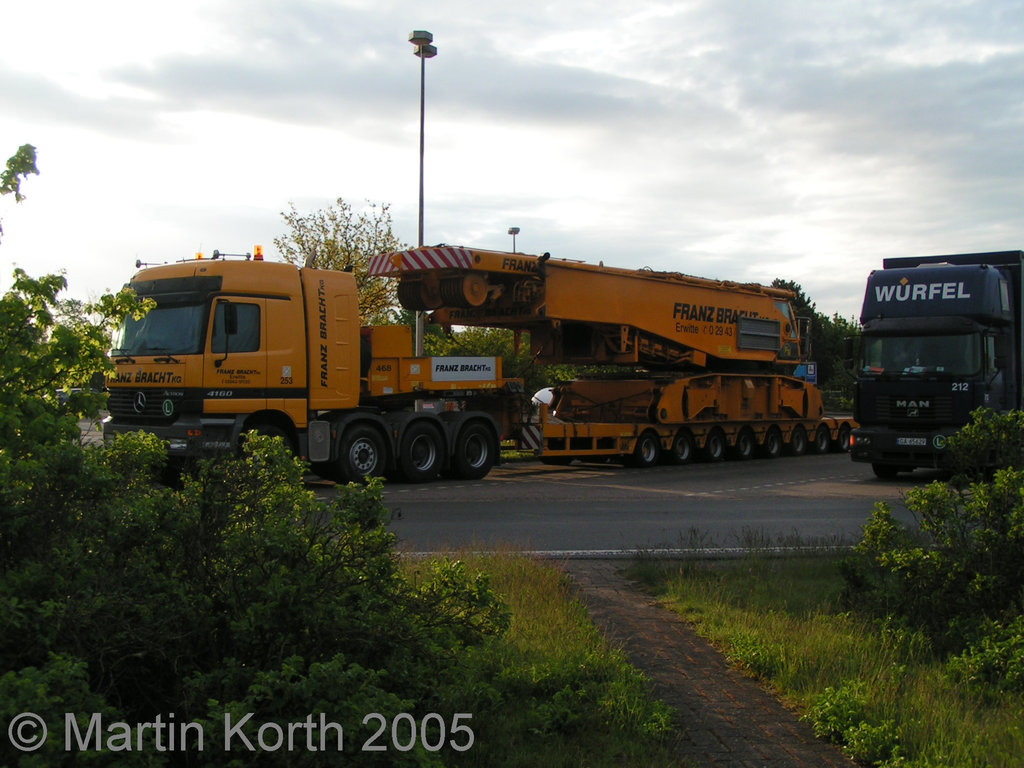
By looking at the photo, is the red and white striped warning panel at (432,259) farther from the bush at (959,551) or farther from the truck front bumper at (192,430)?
Result: the bush at (959,551)

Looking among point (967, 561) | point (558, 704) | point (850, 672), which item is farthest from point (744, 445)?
point (558, 704)

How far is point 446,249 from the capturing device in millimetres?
18484

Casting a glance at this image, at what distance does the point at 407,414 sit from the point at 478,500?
3140 mm

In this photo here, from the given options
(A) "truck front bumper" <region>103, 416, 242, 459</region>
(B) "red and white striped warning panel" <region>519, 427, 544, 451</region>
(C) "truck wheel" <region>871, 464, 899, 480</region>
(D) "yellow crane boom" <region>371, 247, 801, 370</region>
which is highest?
(D) "yellow crane boom" <region>371, 247, 801, 370</region>

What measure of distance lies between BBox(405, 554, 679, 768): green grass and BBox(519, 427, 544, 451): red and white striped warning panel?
563 inches

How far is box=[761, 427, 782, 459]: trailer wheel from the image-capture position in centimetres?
2531

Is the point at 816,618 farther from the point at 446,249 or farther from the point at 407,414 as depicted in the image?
the point at 446,249

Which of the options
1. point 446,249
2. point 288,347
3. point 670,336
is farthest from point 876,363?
point 288,347

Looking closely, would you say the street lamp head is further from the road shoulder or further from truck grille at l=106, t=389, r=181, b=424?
the road shoulder

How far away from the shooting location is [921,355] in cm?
1838

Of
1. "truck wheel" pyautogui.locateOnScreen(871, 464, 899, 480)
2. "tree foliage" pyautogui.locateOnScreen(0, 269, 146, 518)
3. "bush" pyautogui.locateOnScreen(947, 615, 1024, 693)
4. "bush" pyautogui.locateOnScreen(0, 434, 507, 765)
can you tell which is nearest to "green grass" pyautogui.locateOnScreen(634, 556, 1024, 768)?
"bush" pyautogui.locateOnScreen(947, 615, 1024, 693)

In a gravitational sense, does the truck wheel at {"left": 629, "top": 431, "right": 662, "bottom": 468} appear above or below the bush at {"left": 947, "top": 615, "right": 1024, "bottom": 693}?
above

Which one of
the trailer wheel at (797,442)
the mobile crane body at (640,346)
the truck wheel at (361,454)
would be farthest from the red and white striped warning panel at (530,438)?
the trailer wheel at (797,442)

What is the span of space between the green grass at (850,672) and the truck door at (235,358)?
8.91 m
